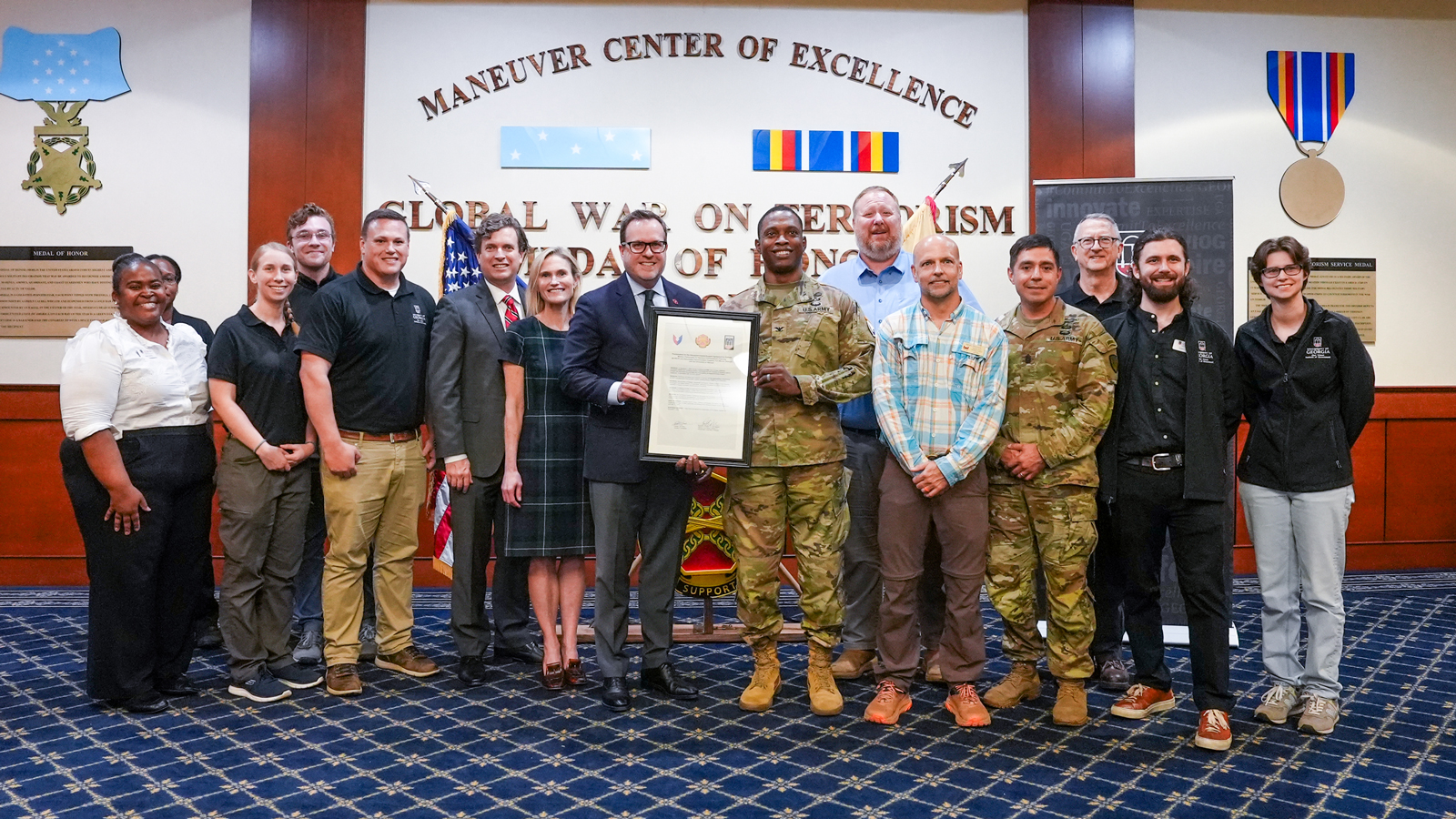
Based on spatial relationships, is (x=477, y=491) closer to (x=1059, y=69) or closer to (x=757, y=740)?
(x=757, y=740)

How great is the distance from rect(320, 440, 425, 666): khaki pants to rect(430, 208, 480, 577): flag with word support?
0.33m

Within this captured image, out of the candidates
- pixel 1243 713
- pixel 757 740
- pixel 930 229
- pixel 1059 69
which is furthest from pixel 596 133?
pixel 1243 713

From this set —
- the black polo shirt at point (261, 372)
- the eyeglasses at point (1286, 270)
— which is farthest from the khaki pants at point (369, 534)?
the eyeglasses at point (1286, 270)

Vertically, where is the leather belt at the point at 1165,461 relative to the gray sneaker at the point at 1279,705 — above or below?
above

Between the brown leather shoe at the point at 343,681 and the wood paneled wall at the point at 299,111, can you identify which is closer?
the brown leather shoe at the point at 343,681

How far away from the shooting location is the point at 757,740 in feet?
10.2

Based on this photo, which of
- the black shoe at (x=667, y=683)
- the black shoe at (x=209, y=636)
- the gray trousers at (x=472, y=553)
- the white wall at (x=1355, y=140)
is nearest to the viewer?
the black shoe at (x=667, y=683)

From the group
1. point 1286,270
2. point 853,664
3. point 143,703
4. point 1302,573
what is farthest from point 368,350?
point 1302,573

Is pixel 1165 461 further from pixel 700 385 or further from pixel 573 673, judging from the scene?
pixel 573 673

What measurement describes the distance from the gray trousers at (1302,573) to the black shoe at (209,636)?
14.5 ft

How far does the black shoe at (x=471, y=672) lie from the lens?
Result: 375 centimetres

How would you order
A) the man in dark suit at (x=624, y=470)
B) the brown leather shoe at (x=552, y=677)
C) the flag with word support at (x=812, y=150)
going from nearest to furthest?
the man in dark suit at (x=624, y=470) < the brown leather shoe at (x=552, y=677) < the flag with word support at (x=812, y=150)

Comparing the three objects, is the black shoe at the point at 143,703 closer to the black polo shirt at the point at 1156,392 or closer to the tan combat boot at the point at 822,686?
the tan combat boot at the point at 822,686

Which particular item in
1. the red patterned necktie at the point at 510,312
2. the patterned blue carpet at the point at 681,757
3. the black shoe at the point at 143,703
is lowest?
the patterned blue carpet at the point at 681,757
